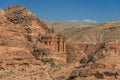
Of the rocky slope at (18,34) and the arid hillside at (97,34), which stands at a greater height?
the arid hillside at (97,34)

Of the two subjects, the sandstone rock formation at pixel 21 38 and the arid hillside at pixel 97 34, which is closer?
the sandstone rock formation at pixel 21 38

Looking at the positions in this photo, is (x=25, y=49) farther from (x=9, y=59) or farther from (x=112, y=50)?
(x=112, y=50)

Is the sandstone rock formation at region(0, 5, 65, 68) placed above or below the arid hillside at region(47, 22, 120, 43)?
below

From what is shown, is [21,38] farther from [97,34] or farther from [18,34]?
[97,34]

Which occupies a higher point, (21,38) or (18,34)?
(18,34)

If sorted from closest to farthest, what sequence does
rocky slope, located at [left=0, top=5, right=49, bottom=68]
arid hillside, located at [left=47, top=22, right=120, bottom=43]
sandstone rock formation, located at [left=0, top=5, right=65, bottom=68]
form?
1. rocky slope, located at [left=0, top=5, right=49, bottom=68]
2. sandstone rock formation, located at [left=0, top=5, right=65, bottom=68]
3. arid hillside, located at [left=47, top=22, right=120, bottom=43]

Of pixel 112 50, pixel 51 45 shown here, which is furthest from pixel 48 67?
pixel 112 50

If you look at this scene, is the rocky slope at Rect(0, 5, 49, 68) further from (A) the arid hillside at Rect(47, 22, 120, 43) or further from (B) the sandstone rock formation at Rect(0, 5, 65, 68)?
(A) the arid hillside at Rect(47, 22, 120, 43)

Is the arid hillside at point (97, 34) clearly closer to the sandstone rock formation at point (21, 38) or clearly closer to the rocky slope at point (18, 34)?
the sandstone rock formation at point (21, 38)

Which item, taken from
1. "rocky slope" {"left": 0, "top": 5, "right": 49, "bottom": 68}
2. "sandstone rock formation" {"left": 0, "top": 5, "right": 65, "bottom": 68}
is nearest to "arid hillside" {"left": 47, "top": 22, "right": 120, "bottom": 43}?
"sandstone rock formation" {"left": 0, "top": 5, "right": 65, "bottom": 68}

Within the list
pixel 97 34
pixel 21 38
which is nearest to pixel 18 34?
pixel 21 38

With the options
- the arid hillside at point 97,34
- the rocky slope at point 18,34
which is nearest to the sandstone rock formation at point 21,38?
the rocky slope at point 18,34

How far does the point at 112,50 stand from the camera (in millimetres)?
21141

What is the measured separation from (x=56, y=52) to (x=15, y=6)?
10251mm
